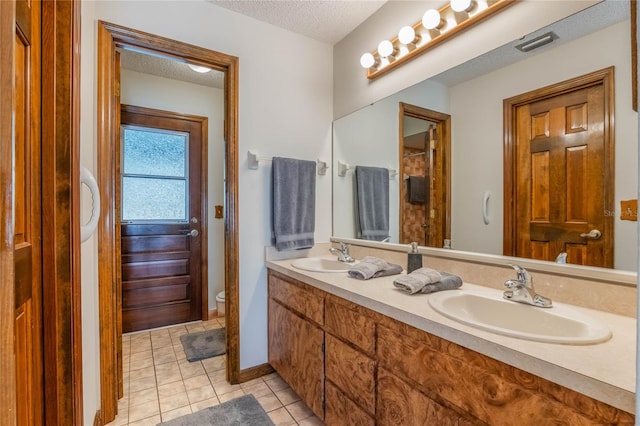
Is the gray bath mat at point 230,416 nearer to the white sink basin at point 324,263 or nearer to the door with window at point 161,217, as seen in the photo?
the white sink basin at point 324,263

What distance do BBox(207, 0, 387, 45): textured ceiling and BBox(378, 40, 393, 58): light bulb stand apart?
0.92ft

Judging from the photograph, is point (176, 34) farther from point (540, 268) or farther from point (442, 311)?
point (540, 268)

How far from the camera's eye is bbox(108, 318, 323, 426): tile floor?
1682mm

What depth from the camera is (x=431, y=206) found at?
1.74 m

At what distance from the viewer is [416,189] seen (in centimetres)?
183

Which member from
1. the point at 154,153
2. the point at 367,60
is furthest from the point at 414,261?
the point at 154,153

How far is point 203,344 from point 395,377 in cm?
A: 200

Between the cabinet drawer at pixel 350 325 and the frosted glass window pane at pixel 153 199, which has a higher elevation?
the frosted glass window pane at pixel 153 199

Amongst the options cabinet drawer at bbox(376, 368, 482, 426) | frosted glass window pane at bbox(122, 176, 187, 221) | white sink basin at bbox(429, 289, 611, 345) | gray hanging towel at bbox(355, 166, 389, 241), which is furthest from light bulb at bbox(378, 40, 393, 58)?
frosted glass window pane at bbox(122, 176, 187, 221)

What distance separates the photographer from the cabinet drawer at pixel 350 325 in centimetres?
120

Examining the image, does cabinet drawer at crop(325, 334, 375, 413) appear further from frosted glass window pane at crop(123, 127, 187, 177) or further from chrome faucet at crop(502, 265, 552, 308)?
frosted glass window pane at crop(123, 127, 187, 177)

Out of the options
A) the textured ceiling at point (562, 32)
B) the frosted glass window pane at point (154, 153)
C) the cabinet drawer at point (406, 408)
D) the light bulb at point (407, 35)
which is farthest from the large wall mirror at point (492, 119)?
the frosted glass window pane at point (154, 153)

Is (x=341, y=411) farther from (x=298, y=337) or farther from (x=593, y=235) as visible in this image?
(x=593, y=235)

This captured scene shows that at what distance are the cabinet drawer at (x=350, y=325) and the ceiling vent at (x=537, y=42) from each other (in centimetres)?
132
